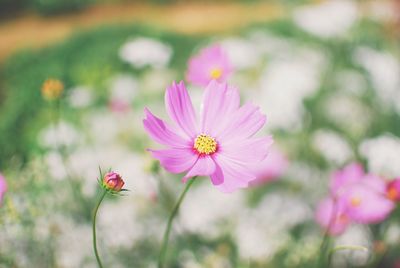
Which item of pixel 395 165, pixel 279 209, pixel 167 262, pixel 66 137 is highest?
pixel 395 165

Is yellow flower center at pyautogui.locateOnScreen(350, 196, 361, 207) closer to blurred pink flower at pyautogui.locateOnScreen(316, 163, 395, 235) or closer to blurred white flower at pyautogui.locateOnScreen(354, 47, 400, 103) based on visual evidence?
blurred pink flower at pyautogui.locateOnScreen(316, 163, 395, 235)

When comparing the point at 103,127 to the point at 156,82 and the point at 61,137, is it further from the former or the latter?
the point at 156,82

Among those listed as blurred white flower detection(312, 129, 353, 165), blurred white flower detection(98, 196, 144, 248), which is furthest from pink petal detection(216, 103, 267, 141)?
blurred white flower detection(312, 129, 353, 165)

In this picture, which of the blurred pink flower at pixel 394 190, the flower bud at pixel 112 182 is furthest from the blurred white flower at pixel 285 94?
the flower bud at pixel 112 182

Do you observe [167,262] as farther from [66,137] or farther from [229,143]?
[229,143]

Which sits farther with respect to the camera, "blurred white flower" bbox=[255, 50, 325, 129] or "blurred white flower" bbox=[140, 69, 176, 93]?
"blurred white flower" bbox=[140, 69, 176, 93]

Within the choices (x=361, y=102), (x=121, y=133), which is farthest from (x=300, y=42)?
(x=121, y=133)

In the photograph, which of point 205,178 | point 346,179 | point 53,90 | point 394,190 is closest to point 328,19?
point 205,178
